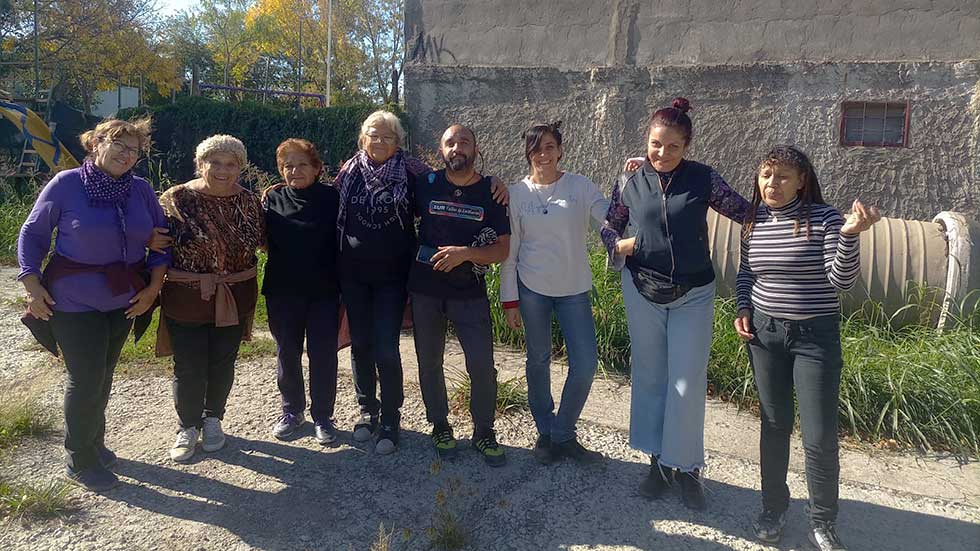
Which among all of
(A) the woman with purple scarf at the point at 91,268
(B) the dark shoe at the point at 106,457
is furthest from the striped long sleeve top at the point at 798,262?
(B) the dark shoe at the point at 106,457

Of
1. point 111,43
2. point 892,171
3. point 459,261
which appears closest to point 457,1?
point 892,171

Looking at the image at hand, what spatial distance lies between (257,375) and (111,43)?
17557 mm

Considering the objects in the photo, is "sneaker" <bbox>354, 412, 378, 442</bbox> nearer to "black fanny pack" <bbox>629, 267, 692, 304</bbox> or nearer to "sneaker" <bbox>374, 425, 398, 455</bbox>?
"sneaker" <bbox>374, 425, 398, 455</bbox>

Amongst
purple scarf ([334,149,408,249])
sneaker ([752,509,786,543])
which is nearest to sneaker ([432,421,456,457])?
purple scarf ([334,149,408,249])

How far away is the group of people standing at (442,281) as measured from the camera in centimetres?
258

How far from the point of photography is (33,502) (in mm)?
2789

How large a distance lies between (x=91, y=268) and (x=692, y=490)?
2893mm

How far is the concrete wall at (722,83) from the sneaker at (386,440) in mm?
5322

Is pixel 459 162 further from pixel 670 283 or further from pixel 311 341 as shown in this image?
pixel 311 341

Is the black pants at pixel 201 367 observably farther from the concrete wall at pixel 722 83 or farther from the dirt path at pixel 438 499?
the concrete wall at pixel 722 83

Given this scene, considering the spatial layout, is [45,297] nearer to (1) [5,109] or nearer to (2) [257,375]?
(2) [257,375]

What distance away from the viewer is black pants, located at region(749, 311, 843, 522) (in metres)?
2.48

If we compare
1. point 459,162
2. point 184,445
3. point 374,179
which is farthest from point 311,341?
point 459,162

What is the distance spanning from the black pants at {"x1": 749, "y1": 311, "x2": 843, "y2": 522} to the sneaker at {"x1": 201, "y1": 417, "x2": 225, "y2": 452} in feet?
8.88
